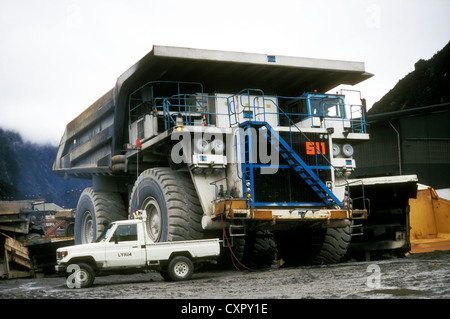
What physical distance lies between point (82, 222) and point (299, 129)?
803cm

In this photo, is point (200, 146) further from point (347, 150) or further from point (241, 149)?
point (347, 150)

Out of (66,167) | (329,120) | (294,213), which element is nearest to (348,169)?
(329,120)

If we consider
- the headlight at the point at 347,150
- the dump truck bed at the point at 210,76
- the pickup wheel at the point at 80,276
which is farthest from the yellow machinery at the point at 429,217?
the pickup wheel at the point at 80,276

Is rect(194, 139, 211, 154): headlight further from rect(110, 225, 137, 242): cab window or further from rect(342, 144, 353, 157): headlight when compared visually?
rect(342, 144, 353, 157): headlight

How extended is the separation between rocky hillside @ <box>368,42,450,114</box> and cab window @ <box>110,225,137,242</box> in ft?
111

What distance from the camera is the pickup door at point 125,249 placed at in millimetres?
9719

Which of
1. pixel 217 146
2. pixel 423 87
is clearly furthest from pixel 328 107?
pixel 423 87

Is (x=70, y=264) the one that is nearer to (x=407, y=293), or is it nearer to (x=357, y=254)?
(x=407, y=293)

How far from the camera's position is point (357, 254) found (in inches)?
544

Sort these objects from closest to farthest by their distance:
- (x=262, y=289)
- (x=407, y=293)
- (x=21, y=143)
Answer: (x=407, y=293) → (x=262, y=289) → (x=21, y=143)

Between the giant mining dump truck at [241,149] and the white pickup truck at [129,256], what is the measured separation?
51cm

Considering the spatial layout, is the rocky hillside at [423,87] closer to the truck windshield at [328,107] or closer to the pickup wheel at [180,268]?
the truck windshield at [328,107]

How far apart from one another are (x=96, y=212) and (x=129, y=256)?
5447 mm


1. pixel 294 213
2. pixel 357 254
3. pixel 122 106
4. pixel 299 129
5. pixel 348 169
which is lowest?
pixel 357 254
